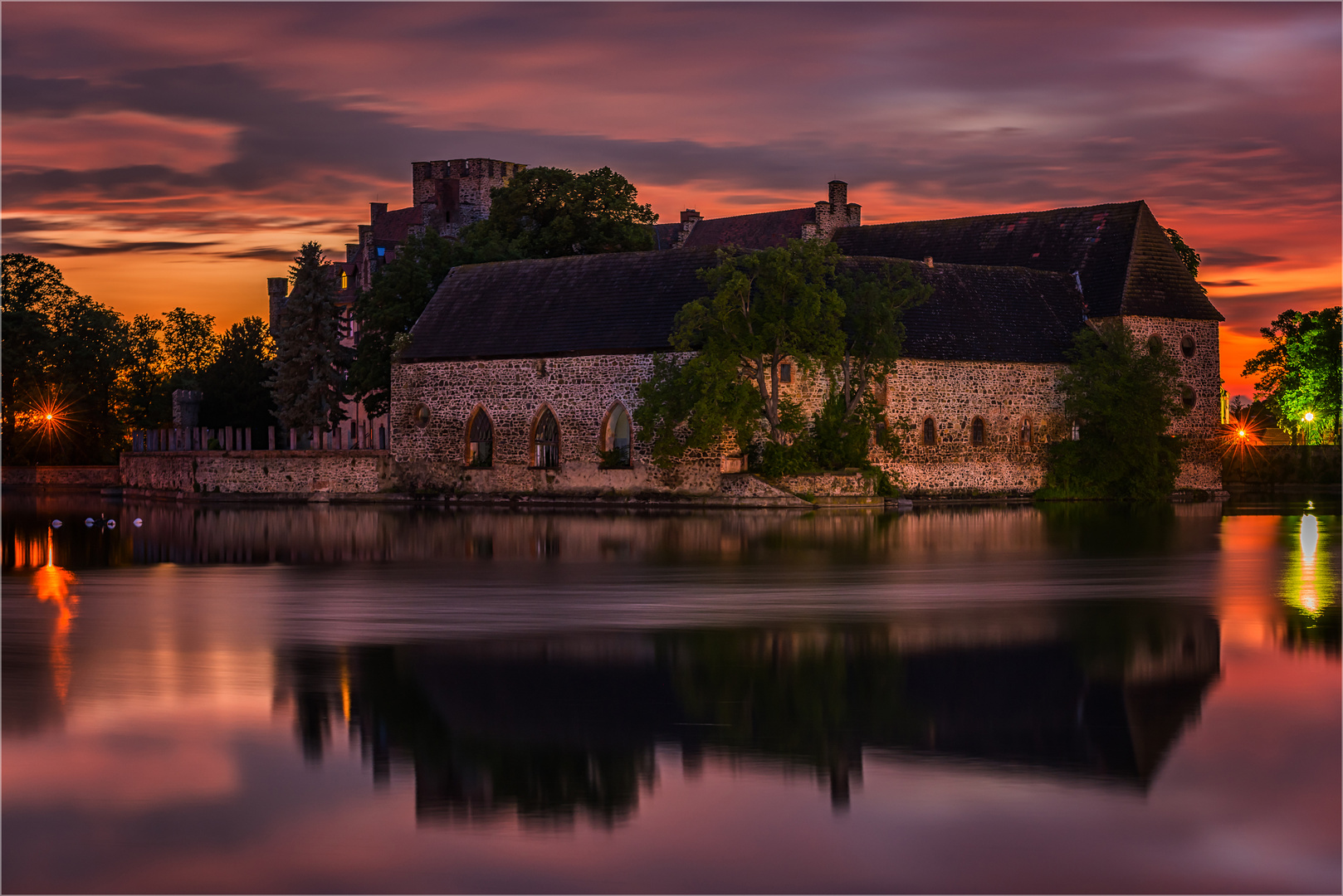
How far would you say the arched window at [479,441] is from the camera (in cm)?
5000

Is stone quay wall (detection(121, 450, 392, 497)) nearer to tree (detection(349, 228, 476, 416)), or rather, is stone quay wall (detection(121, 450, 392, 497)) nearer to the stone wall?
the stone wall

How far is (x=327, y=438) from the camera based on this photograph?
192ft

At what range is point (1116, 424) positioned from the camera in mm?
48594

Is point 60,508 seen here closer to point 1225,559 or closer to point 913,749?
point 1225,559

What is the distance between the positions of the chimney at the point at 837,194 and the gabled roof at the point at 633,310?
14.4 metres

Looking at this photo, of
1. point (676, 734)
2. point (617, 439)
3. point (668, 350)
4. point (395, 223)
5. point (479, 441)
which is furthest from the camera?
point (395, 223)

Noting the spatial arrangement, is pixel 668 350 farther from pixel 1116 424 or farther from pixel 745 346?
pixel 1116 424

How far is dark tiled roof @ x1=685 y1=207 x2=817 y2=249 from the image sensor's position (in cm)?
6969

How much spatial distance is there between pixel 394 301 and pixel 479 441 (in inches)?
277

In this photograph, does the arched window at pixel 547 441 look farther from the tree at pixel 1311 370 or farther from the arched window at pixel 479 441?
the tree at pixel 1311 370

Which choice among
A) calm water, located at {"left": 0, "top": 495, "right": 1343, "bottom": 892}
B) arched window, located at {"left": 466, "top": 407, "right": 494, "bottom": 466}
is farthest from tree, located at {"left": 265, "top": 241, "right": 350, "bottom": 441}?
calm water, located at {"left": 0, "top": 495, "right": 1343, "bottom": 892}

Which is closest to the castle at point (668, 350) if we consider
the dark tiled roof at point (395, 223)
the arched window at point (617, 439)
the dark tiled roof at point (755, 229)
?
the arched window at point (617, 439)

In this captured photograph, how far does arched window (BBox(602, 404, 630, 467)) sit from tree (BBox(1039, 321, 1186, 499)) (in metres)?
12.3

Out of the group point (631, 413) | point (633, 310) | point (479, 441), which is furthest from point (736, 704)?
point (479, 441)
